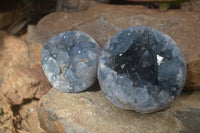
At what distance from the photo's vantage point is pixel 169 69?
1501mm

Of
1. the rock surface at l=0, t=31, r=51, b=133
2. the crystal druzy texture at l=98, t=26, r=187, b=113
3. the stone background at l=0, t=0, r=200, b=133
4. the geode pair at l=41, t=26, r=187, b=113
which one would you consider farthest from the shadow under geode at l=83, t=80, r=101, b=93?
the rock surface at l=0, t=31, r=51, b=133

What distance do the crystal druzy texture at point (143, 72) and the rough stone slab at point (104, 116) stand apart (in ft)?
0.37

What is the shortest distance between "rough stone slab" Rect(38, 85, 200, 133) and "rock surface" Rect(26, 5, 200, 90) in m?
0.37

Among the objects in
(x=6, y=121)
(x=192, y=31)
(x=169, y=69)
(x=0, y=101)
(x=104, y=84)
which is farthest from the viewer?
(x=0, y=101)

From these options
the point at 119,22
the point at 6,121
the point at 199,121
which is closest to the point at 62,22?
the point at 119,22

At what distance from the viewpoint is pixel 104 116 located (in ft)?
5.53

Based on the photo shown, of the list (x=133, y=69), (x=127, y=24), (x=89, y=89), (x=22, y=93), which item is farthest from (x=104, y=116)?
(x=22, y=93)

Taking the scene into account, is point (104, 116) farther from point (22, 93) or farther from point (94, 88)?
point (22, 93)

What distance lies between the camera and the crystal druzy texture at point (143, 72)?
1.49 meters

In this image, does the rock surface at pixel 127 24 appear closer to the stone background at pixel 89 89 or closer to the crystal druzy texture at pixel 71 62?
the stone background at pixel 89 89

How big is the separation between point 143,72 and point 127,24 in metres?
0.90

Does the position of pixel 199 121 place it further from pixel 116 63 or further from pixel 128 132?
pixel 116 63

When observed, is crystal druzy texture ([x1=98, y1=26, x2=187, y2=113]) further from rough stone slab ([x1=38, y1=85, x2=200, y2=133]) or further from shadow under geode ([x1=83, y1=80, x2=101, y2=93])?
shadow under geode ([x1=83, y1=80, x2=101, y2=93])

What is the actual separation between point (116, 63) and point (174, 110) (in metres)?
0.64
